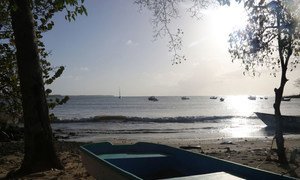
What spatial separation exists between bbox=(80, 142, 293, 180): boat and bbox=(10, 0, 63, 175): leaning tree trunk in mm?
1114

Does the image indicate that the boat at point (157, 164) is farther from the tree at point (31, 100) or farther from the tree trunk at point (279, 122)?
the tree trunk at point (279, 122)

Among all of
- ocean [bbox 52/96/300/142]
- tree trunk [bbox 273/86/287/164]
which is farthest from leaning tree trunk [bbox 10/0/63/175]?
ocean [bbox 52/96/300/142]

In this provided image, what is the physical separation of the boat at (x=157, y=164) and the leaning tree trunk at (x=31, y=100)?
111 cm

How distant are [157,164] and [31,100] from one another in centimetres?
350

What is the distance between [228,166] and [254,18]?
6.74 meters

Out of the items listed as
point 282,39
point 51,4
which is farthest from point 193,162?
point 51,4

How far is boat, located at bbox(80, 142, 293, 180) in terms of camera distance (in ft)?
20.2

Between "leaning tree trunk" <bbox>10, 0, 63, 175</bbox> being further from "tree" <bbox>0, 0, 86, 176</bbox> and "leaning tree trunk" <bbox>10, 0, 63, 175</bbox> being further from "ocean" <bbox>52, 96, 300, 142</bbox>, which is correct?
"ocean" <bbox>52, 96, 300, 142</bbox>

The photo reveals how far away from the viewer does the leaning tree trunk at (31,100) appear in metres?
9.05

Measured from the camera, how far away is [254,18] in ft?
38.8

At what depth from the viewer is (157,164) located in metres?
8.35

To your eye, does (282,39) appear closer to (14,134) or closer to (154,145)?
(154,145)

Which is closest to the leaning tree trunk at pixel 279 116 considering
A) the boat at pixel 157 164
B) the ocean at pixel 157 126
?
the boat at pixel 157 164

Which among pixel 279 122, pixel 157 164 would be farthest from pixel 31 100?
pixel 279 122
